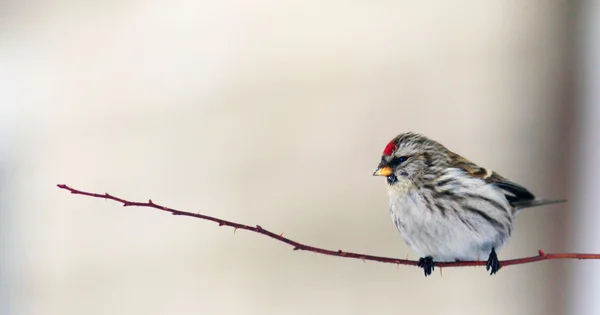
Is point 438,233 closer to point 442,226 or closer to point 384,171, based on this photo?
point 442,226

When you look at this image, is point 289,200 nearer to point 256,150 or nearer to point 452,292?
point 256,150

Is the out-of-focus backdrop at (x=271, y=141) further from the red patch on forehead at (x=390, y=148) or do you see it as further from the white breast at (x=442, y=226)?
the red patch on forehead at (x=390, y=148)

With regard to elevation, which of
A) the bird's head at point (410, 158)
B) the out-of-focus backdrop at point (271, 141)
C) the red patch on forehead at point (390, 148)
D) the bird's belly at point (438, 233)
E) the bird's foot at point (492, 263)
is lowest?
the bird's foot at point (492, 263)

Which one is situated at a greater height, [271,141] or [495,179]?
[271,141]

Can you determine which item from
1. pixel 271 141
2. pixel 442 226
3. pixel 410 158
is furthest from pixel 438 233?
pixel 271 141

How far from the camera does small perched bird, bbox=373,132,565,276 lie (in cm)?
100

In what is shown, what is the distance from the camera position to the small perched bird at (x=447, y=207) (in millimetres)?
1000

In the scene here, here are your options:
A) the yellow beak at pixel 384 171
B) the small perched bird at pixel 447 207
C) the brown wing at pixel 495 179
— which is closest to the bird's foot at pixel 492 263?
the small perched bird at pixel 447 207

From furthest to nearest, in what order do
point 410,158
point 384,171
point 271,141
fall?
point 271,141 < point 410,158 < point 384,171

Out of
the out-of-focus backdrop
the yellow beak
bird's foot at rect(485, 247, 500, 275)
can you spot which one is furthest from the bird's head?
the out-of-focus backdrop

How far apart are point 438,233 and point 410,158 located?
0.14 m

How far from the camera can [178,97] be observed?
2.29 m

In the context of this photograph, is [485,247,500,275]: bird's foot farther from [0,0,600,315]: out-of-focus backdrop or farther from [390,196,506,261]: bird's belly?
[0,0,600,315]: out-of-focus backdrop

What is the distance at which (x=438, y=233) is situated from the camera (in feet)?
3.30
